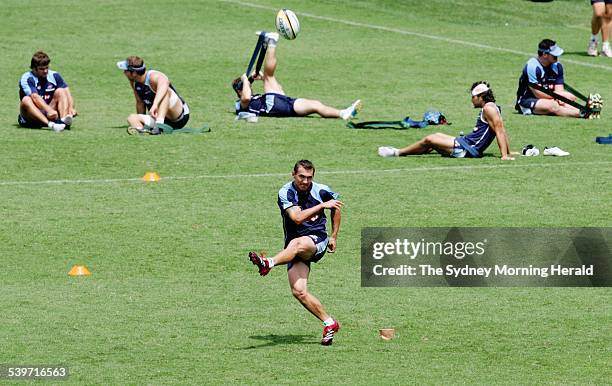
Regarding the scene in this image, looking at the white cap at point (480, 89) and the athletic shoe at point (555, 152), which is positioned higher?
the white cap at point (480, 89)

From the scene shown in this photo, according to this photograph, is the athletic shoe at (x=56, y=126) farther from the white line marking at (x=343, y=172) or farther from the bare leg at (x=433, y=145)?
the bare leg at (x=433, y=145)

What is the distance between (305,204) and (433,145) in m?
8.77

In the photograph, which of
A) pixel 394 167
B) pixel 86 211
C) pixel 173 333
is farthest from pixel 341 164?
pixel 173 333

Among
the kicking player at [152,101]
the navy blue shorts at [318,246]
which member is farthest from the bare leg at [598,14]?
the navy blue shorts at [318,246]

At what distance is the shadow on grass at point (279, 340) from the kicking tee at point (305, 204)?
1.00 m

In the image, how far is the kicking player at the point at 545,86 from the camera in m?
25.8

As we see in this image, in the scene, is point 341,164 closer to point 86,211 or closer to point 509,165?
point 509,165

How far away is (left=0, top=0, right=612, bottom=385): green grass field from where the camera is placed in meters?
13.9

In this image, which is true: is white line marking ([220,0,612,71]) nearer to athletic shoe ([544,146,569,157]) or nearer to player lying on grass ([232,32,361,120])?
player lying on grass ([232,32,361,120])

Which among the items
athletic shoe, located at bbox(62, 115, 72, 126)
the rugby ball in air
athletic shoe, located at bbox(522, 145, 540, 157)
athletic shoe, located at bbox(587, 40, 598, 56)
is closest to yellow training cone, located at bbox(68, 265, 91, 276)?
athletic shoe, located at bbox(62, 115, 72, 126)

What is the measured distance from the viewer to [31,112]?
24469 mm

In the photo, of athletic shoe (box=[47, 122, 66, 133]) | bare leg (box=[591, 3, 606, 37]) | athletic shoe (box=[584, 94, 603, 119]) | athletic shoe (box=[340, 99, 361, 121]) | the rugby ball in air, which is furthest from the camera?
bare leg (box=[591, 3, 606, 37])

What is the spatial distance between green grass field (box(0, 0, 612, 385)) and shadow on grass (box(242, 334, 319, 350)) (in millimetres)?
31

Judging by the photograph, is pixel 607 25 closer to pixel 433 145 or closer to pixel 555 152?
pixel 555 152
